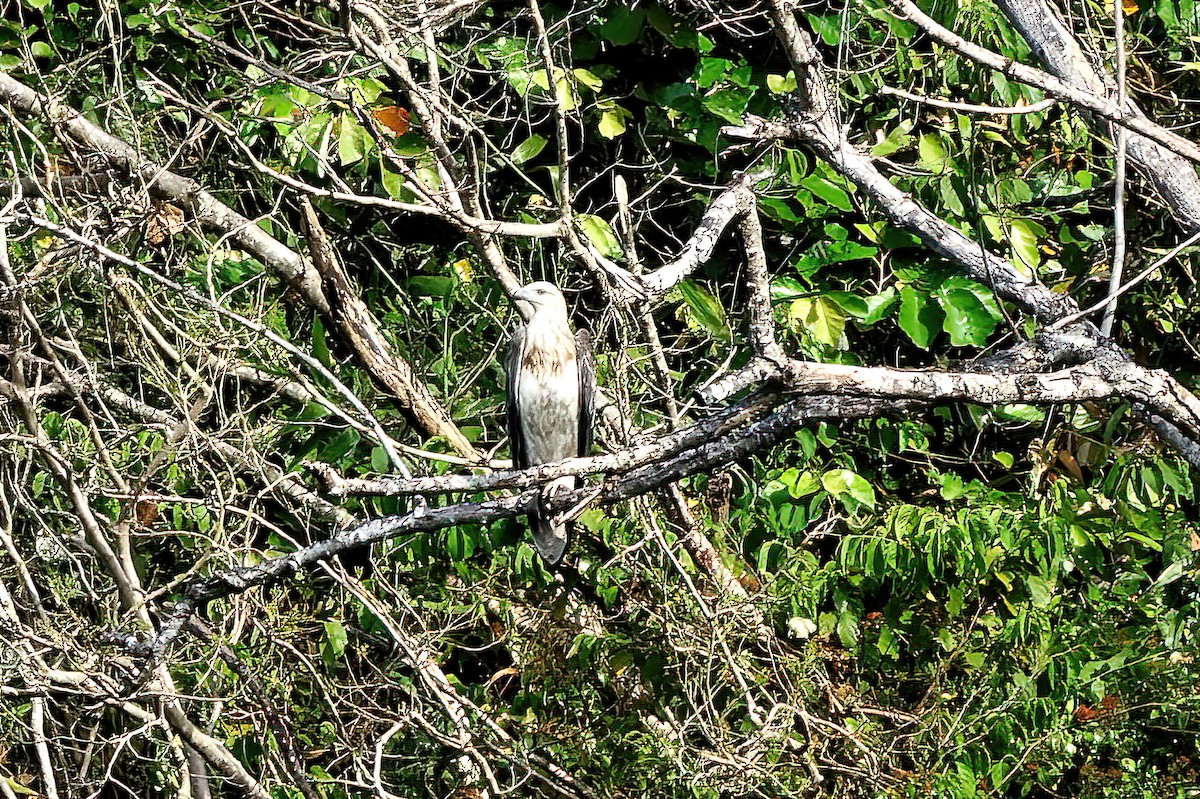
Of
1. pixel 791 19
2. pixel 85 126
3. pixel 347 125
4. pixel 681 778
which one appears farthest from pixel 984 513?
pixel 85 126

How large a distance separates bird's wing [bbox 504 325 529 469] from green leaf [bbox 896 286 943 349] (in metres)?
1.19

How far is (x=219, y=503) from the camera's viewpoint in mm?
3578

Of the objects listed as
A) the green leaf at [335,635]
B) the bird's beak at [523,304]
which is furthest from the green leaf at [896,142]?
the green leaf at [335,635]

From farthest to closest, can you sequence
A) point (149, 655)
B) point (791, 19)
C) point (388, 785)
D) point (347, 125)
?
1. point (388, 785)
2. point (347, 125)
3. point (149, 655)
4. point (791, 19)

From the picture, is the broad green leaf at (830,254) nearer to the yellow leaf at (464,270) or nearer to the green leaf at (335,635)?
the yellow leaf at (464,270)

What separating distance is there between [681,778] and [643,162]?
2.13 metres

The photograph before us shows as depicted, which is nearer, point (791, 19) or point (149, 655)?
point (791, 19)

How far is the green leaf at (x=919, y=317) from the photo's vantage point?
355cm

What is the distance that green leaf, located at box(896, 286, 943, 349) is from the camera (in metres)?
3.55

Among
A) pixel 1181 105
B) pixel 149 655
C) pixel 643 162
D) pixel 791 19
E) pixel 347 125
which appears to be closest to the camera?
pixel 791 19

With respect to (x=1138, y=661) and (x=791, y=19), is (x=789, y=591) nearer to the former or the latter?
(x=1138, y=661)

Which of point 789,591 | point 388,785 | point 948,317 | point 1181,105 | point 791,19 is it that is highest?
point 791,19

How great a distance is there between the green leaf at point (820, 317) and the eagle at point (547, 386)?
2.07 feet

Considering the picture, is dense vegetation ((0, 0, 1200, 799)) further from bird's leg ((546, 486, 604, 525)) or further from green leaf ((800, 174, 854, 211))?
bird's leg ((546, 486, 604, 525))
